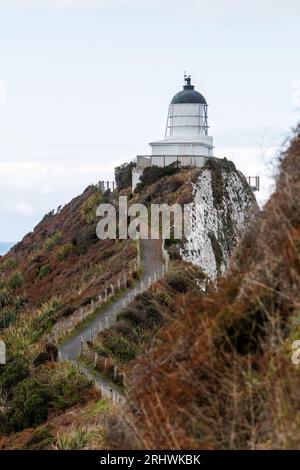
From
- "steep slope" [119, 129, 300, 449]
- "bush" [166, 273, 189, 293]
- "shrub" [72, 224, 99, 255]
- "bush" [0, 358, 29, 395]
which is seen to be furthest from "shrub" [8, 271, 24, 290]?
"steep slope" [119, 129, 300, 449]

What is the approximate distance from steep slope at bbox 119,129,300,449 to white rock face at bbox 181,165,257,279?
118 ft

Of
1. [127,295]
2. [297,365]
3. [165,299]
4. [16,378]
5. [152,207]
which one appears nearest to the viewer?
[297,365]

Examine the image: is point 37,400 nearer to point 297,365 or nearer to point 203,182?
point 297,365

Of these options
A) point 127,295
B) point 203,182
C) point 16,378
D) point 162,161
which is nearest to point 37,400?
point 16,378

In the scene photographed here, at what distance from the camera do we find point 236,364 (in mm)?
12422

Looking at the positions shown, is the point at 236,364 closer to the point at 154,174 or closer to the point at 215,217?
the point at 215,217

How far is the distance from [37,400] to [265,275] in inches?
555

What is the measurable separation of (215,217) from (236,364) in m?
48.0

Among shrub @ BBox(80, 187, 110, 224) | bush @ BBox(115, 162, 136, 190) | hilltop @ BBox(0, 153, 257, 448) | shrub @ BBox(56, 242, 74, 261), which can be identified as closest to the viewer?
hilltop @ BBox(0, 153, 257, 448)

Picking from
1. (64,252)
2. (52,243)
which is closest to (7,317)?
(64,252)

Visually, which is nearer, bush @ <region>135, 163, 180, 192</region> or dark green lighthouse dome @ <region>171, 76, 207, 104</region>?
bush @ <region>135, 163, 180, 192</region>

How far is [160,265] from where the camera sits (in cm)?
4553

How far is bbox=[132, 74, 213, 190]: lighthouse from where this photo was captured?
2657 inches

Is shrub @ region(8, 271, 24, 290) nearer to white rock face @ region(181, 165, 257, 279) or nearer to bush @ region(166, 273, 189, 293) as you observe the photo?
white rock face @ region(181, 165, 257, 279)
